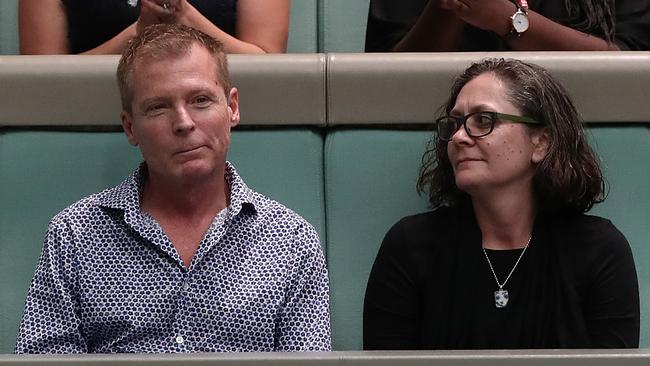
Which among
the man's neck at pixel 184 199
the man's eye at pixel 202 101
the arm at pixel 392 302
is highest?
the man's eye at pixel 202 101

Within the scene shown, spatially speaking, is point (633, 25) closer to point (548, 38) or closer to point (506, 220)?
point (548, 38)

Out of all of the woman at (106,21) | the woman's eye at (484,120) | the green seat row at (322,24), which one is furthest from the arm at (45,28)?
the woman's eye at (484,120)

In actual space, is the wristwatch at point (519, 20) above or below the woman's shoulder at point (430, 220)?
above

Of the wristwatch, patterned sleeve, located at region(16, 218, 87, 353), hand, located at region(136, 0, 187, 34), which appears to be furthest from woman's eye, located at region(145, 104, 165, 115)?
the wristwatch

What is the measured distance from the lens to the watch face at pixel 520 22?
144cm

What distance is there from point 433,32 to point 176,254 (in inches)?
20.1

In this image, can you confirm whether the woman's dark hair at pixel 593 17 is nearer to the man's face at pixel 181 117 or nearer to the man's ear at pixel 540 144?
the man's ear at pixel 540 144

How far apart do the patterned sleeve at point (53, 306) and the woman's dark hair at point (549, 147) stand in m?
0.40

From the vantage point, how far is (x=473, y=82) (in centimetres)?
125

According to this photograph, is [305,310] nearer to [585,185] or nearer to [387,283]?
[387,283]

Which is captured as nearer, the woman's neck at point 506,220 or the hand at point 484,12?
the woman's neck at point 506,220

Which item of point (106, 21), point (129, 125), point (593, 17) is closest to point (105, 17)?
point (106, 21)

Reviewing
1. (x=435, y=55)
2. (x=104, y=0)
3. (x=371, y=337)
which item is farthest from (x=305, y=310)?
(x=104, y=0)

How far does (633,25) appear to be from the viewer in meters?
1.55
